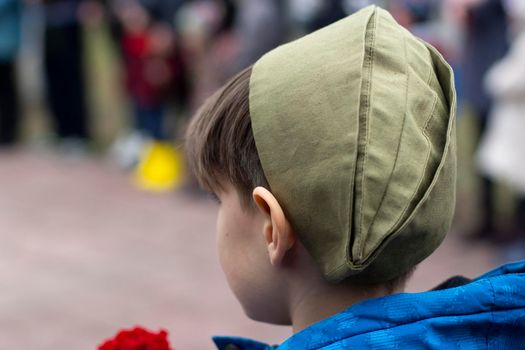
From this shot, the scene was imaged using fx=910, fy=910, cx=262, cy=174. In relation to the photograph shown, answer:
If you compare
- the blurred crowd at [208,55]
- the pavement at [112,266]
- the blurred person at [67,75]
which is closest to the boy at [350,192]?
the pavement at [112,266]

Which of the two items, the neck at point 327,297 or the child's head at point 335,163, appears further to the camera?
the neck at point 327,297

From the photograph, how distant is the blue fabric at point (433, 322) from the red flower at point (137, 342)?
224mm

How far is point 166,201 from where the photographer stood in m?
6.33

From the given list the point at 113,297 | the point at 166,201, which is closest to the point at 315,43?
the point at 113,297

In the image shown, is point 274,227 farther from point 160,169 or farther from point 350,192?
point 160,169

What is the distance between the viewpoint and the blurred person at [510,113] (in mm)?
4648

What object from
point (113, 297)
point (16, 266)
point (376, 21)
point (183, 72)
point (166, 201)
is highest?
point (183, 72)

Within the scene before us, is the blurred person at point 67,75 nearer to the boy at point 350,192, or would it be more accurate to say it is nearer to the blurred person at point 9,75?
the blurred person at point 9,75

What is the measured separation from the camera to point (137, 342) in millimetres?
1386

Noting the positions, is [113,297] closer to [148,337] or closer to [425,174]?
[148,337]

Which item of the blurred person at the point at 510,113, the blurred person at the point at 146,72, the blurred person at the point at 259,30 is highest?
the blurred person at the point at 146,72

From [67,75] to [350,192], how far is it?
23.2 feet

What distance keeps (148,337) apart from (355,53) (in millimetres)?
538

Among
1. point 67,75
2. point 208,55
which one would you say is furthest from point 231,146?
point 67,75
